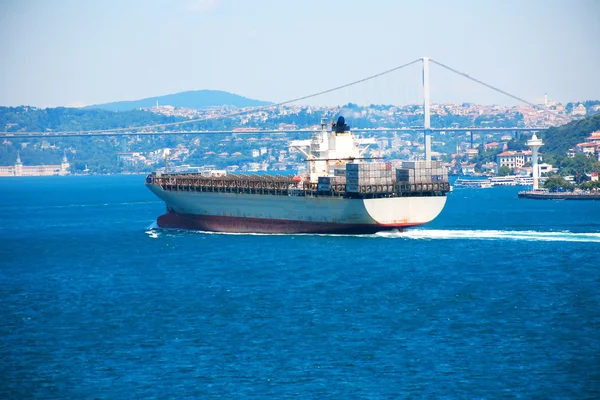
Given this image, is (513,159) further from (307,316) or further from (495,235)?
(307,316)

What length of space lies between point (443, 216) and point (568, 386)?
3927 centimetres

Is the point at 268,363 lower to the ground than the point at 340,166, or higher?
lower

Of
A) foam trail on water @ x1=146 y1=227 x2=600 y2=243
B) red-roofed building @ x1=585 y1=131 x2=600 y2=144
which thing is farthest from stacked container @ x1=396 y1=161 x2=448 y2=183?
red-roofed building @ x1=585 y1=131 x2=600 y2=144

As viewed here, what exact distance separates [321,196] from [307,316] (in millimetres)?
19661

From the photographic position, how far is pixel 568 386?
23797 millimetres

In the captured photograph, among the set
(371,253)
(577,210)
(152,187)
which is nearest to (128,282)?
(371,253)

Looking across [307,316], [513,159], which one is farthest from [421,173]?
[513,159]

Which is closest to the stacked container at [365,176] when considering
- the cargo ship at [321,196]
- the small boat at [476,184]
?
the cargo ship at [321,196]

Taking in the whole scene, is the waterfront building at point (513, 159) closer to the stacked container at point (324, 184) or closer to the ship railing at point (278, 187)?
the ship railing at point (278, 187)

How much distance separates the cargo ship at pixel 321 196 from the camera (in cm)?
4934

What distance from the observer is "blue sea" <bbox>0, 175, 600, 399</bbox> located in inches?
970

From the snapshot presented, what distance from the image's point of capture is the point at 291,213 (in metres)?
52.4

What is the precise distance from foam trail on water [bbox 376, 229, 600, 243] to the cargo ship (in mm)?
696

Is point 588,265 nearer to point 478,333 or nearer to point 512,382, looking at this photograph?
point 478,333
